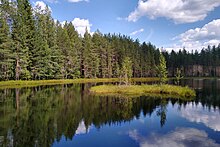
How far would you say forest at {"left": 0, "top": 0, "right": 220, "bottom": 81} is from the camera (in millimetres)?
63281

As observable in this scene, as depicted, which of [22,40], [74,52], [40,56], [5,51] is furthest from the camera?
[74,52]

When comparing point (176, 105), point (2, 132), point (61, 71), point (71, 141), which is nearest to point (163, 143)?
point (71, 141)

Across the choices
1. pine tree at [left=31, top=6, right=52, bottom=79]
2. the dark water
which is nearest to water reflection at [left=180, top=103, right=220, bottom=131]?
the dark water

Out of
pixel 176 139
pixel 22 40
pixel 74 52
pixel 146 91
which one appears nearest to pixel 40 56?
pixel 22 40

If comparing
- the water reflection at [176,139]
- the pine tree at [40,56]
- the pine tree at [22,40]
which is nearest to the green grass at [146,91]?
the water reflection at [176,139]

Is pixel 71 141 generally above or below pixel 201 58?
below

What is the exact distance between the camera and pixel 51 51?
79812mm

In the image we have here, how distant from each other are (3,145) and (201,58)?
18743 centimetres

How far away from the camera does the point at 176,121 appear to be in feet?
73.0

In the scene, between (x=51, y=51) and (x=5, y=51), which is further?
(x=51, y=51)

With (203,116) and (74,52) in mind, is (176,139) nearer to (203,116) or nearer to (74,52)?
(203,116)

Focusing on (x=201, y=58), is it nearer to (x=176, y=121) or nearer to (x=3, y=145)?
(x=176, y=121)

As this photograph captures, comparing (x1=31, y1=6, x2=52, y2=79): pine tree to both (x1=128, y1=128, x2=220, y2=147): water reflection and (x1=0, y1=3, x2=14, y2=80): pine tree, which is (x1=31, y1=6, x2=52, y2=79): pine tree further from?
(x1=128, y1=128, x2=220, y2=147): water reflection

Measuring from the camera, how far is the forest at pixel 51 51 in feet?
208
